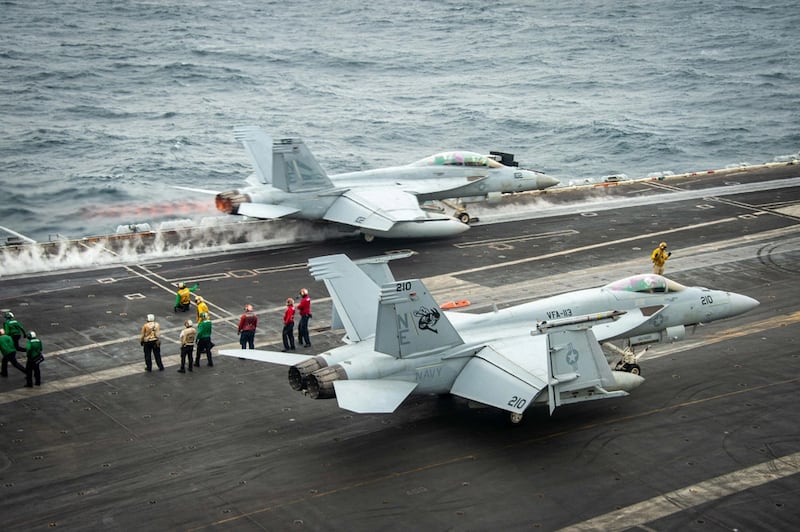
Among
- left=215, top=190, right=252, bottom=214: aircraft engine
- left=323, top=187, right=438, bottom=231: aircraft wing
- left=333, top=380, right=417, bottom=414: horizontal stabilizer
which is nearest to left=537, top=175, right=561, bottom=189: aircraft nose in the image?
left=323, top=187, right=438, bottom=231: aircraft wing

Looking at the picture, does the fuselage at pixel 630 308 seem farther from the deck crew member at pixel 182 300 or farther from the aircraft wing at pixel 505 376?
the deck crew member at pixel 182 300

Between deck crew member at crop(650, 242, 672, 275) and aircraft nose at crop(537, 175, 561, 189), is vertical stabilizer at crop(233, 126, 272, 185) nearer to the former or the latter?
aircraft nose at crop(537, 175, 561, 189)

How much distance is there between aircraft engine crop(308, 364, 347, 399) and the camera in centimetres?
2270

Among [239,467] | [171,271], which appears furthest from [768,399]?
→ [171,271]

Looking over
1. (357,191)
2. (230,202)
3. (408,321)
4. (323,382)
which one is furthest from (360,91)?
(323,382)

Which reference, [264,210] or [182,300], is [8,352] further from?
[264,210]

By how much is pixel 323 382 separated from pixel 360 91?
73046mm

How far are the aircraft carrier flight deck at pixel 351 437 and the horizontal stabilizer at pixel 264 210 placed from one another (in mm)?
3360

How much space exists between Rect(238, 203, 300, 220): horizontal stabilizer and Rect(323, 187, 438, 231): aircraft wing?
169 centimetres

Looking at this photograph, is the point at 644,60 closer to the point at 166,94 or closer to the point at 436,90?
the point at 436,90

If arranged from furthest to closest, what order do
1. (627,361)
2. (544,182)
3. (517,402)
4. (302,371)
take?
(544,182) < (627,361) < (517,402) < (302,371)

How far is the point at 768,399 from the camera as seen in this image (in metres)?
26.3

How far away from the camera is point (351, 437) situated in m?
24.1

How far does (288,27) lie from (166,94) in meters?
39.6
